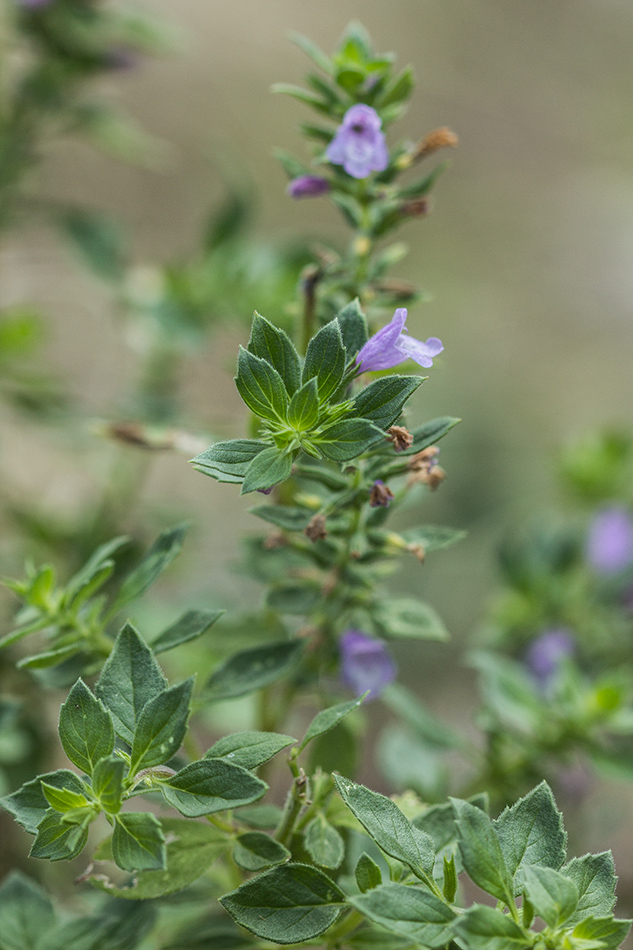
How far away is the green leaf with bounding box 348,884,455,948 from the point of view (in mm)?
455

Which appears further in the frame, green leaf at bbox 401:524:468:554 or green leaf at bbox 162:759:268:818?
green leaf at bbox 401:524:468:554

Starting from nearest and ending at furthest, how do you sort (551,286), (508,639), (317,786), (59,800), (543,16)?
(59,800), (317,786), (508,639), (551,286), (543,16)

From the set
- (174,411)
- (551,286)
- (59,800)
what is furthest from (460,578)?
(551,286)

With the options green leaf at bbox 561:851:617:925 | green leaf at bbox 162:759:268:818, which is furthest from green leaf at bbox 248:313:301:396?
green leaf at bbox 561:851:617:925

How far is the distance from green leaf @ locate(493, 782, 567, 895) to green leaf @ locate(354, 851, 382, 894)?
0.25 ft

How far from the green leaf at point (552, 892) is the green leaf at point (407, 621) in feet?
0.84

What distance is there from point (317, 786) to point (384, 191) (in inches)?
18.6

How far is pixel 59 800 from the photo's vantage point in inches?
19.4

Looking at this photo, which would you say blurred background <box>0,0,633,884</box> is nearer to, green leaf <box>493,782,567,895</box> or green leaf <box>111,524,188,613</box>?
green leaf <box>111,524,188,613</box>

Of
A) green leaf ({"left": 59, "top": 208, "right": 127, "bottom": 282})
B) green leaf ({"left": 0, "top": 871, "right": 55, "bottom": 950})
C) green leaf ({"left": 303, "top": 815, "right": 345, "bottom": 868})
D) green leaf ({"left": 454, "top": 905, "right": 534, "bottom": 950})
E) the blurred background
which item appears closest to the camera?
green leaf ({"left": 454, "top": 905, "right": 534, "bottom": 950})

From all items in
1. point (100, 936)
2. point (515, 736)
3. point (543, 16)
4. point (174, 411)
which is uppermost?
point (543, 16)

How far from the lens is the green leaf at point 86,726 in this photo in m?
0.50

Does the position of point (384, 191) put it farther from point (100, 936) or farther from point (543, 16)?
point (543, 16)

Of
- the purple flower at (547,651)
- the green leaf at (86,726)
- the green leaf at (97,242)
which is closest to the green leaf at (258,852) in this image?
the green leaf at (86,726)
